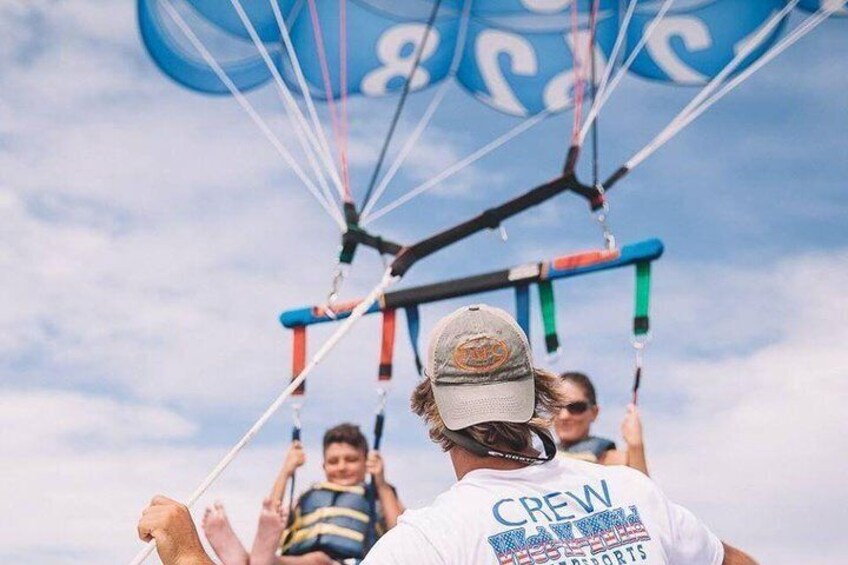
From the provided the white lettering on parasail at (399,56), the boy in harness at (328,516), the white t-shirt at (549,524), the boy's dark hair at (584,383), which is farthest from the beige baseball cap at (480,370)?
the white lettering on parasail at (399,56)

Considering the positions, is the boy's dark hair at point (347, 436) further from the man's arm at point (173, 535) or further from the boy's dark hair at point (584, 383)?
the man's arm at point (173, 535)

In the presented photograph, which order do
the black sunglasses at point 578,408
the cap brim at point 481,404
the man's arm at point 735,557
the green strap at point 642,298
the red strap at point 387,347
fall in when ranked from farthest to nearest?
the red strap at point 387,347 → the green strap at point 642,298 → the black sunglasses at point 578,408 → the man's arm at point 735,557 → the cap brim at point 481,404

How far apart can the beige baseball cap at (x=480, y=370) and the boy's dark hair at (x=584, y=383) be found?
13.1 feet

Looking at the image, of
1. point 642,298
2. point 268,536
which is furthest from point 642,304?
point 268,536

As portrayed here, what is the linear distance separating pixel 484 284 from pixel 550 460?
4.81 meters

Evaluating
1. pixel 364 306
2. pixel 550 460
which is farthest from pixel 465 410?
pixel 364 306

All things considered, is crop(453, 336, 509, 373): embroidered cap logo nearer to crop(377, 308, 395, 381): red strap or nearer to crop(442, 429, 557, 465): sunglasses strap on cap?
crop(442, 429, 557, 465): sunglasses strap on cap

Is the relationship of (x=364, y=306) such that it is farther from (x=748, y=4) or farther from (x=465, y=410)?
(x=748, y=4)

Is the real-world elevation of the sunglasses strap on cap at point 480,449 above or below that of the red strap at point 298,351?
above

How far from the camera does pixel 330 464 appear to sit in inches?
266

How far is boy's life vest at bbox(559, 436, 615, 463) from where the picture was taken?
5.93 m

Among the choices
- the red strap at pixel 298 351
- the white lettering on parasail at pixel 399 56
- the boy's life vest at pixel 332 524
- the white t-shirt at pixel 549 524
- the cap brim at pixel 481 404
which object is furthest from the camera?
the white lettering on parasail at pixel 399 56

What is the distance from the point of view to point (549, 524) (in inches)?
82.7

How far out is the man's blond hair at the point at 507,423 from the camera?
2.16 metres
